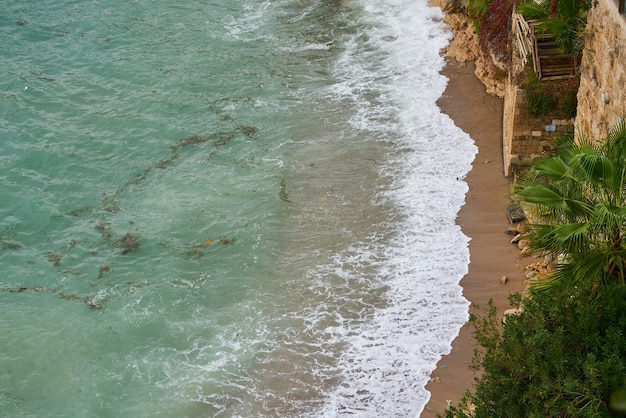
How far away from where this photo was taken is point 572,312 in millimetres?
10914

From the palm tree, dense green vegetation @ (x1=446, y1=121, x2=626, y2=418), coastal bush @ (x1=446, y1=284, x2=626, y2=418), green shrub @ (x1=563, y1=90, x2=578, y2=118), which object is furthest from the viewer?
green shrub @ (x1=563, y1=90, x2=578, y2=118)

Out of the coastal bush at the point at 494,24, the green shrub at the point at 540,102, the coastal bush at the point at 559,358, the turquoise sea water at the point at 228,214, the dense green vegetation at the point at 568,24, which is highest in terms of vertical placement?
the dense green vegetation at the point at 568,24

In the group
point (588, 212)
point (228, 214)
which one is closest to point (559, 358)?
point (588, 212)

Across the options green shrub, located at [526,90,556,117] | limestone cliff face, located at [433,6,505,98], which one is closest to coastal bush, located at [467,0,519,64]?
limestone cliff face, located at [433,6,505,98]

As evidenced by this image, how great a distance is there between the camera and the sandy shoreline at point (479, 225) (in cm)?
1509

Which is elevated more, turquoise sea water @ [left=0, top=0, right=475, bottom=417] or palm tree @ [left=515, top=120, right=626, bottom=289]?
palm tree @ [left=515, top=120, right=626, bottom=289]

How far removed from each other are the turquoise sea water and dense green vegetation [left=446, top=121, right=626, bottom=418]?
408 centimetres

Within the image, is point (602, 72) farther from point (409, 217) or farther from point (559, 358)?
point (559, 358)

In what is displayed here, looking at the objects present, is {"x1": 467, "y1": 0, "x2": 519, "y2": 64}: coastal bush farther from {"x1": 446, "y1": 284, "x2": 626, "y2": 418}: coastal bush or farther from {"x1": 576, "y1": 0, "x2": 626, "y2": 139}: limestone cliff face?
{"x1": 446, "y1": 284, "x2": 626, "y2": 418}: coastal bush

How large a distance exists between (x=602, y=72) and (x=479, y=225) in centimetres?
512

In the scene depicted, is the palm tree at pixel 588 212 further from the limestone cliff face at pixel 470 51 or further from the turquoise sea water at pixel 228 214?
the limestone cliff face at pixel 470 51

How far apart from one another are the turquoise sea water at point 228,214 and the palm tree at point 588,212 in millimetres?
4733

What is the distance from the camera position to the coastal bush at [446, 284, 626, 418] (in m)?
9.88

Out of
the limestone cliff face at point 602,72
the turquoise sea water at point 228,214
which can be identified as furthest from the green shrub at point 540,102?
the turquoise sea water at point 228,214
